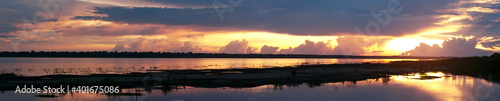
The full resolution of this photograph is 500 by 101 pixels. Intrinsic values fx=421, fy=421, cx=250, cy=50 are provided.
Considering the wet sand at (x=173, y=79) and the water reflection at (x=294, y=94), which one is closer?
the water reflection at (x=294, y=94)

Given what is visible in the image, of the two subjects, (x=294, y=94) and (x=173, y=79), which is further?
(x=173, y=79)

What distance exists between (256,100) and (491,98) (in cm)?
1706

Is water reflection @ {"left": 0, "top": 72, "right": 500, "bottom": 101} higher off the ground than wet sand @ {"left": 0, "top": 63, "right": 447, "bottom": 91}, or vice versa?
wet sand @ {"left": 0, "top": 63, "right": 447, "bottom": 91}

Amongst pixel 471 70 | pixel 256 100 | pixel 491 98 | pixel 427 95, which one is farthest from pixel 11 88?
pixel 471 70

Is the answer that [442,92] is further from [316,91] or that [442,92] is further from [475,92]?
[316,91]

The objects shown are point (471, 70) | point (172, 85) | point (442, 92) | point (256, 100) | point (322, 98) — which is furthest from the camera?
point (471, 70)

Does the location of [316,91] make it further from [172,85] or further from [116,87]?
[116,87]

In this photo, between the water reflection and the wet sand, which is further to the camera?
the wet sand

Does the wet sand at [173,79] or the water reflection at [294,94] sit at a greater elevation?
the wet sand at [173,79]

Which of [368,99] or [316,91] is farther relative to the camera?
[316,91]

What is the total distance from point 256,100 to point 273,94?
403 centimetres

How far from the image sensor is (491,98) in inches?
1191

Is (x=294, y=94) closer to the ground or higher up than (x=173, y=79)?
closer to the ground

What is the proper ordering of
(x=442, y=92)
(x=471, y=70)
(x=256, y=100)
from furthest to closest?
(x=471, y=70) < (x=442, y=92) < (x=256, y=100)
